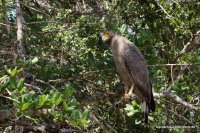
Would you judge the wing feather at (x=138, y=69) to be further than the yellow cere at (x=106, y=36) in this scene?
No

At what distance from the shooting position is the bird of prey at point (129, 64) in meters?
4.17

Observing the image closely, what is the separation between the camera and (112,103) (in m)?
4.59

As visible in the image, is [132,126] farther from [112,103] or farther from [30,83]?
[30,83]

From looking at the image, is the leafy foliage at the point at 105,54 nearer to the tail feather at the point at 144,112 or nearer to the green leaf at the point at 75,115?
the tail feather at the point at 144,112

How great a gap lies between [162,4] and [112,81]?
1114 mm

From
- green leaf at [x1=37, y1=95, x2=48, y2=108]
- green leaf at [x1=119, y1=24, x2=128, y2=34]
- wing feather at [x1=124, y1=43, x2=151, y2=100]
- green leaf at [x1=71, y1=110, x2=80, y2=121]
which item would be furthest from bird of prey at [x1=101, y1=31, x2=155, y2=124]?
green leaf at [x1=37, y1=95, x2=48, y2=108]

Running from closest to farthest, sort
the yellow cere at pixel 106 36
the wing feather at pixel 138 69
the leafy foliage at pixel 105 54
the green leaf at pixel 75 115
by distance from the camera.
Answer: the green leaf at pixel 75 115 → the leafy foliage at pixel 105 54 → the wing feather at pixel 138 69 → the yellow cere at pixel 106 36

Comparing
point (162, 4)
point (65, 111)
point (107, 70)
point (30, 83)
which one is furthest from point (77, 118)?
point (162, 4)

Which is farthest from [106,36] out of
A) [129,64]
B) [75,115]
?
[75,115]

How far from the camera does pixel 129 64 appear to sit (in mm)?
4465

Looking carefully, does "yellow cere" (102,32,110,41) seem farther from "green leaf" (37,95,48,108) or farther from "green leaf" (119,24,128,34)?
"green leaf" (37,95,48,108)

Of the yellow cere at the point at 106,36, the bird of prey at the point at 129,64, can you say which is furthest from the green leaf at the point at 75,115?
the yellow cere at the point at 106,36

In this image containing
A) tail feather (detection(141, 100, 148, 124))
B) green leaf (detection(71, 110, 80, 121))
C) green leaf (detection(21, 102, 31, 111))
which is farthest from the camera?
tail feather (detection(141, 100, 148, 124))

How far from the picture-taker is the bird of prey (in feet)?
13.7
